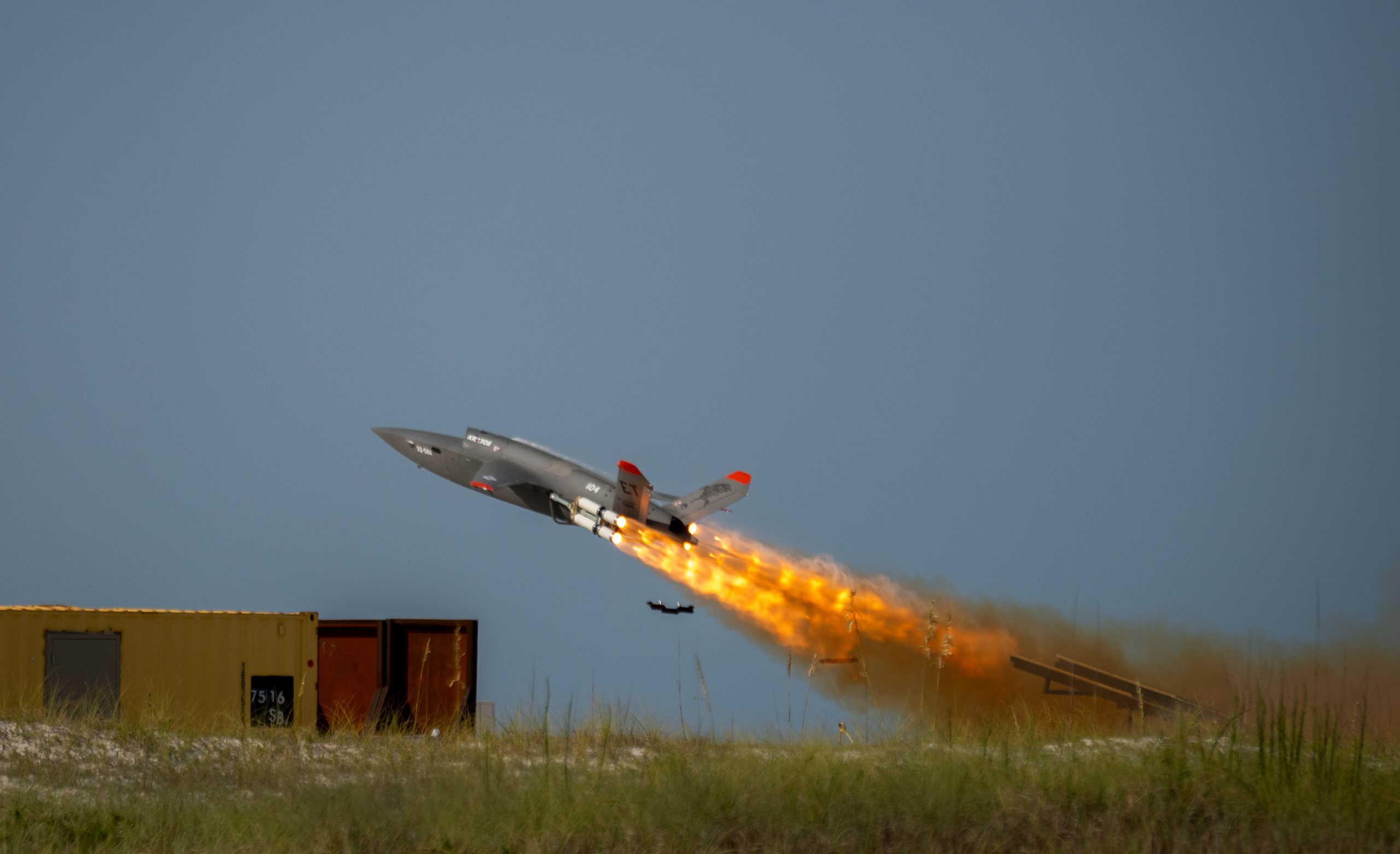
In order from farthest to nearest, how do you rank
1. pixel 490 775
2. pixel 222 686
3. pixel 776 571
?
pixel 776 571 → pixel 222 686 → pixel 490 775

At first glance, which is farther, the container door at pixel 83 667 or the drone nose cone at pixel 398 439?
the drone nose cone at pixel 398 439

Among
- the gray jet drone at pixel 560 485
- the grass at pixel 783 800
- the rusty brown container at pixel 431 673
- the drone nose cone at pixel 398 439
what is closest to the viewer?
the grass at pixel 783 800

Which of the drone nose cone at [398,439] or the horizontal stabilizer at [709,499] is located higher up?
the drone nose cone at [398,439]

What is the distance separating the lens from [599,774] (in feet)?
46.3

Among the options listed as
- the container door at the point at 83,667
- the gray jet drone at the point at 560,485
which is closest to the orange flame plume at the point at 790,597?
the gray jet drone at the point at 560,485

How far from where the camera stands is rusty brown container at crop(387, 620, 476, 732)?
27.5 metres

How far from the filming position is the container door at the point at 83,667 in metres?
24.9

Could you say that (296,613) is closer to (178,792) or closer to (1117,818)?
(178,792)

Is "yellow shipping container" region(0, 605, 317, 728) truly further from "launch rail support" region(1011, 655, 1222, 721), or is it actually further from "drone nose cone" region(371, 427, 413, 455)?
"launch rail support" region(1011, 655, 1222, 721)

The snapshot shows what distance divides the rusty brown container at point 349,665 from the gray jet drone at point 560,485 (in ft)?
22.0

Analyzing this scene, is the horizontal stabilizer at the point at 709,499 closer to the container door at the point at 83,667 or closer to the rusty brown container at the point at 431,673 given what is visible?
the rusty brown container at the point at 431,673

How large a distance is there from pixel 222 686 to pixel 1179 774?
1978 centimetres

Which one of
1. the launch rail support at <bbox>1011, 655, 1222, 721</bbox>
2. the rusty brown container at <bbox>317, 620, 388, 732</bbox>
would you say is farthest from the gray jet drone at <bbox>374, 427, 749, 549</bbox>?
the launch rail support at <bbox>1011, 655, 1222, 721</bbox>

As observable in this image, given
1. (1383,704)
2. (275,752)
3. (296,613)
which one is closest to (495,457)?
(296,613)
